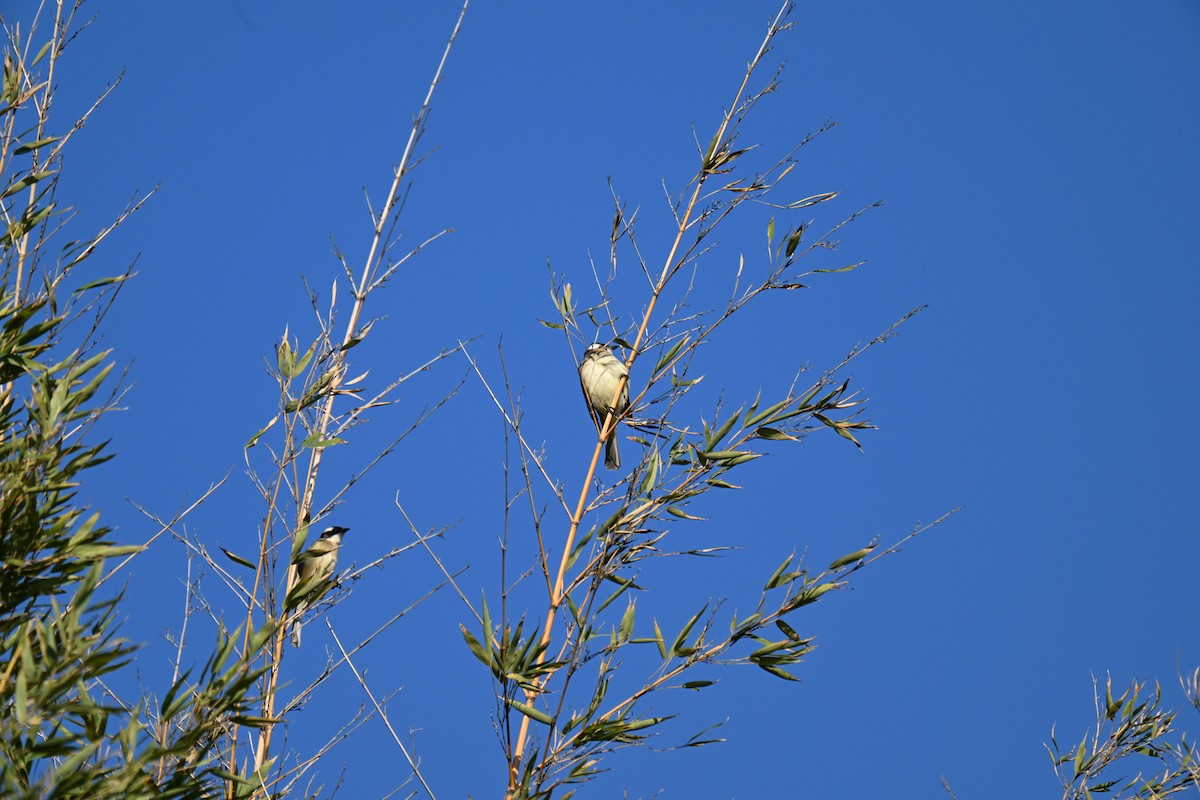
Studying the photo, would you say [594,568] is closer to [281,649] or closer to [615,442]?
[281,649]

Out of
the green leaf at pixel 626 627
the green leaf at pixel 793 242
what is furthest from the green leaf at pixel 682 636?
the green leaf at pixel 793 242

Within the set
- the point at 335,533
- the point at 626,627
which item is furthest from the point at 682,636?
the point at 335,533

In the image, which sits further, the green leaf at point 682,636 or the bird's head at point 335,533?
the bird's head at point 335,533

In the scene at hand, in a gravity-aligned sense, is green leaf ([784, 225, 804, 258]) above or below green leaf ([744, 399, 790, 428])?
above

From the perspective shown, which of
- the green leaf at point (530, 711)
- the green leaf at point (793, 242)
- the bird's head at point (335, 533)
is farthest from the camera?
the bird's head at point (335, 533)

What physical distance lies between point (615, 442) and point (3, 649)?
4585mm

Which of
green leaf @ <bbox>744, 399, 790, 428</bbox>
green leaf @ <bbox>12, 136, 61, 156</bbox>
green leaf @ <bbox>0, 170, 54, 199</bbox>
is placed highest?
green leaf @ <bbox>12, 136, 61, 156</bbox>

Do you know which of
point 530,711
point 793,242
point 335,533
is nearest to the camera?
point 530,711

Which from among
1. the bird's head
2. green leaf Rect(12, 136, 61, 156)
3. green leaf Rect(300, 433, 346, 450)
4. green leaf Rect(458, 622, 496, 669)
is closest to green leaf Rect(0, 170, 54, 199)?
green leaf Rect(12, 136, 61, 156)

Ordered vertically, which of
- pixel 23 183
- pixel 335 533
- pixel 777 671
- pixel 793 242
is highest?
pixel 335 533

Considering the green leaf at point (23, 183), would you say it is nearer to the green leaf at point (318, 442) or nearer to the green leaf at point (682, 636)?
the green leaf at point (318, 442)

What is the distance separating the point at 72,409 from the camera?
256 cm

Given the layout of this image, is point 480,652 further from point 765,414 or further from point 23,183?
point 23,183

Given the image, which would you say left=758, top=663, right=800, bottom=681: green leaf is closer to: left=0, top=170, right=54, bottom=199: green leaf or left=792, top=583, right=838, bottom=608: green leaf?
left=792, top=583, right=838, bottom=608: green leaf
